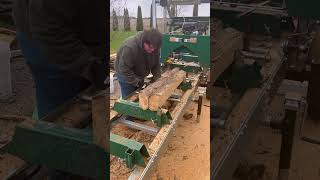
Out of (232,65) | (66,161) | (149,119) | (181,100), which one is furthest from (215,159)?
(181,100)

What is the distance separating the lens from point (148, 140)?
2.19m

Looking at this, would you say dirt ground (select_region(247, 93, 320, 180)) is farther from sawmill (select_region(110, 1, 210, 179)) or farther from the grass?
the grass

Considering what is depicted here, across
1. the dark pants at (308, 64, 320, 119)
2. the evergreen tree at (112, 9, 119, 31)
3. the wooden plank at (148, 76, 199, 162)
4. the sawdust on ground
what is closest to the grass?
the evergreen tree at (112, 9, 119, 31)

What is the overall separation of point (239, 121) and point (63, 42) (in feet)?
2.23

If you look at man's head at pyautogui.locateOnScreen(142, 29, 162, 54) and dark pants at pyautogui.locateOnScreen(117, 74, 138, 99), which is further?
dark pants at pyautogui.locateOnScreen(117, 74, 138, 99)

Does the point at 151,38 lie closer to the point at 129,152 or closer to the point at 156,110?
the point at 129,152

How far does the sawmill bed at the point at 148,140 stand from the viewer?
165 centimetres

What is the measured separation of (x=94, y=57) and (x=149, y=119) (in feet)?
5.58

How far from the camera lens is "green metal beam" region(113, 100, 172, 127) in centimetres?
207

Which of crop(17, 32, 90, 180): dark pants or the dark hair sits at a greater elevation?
the dark hair

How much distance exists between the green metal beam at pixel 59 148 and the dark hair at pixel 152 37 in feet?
1.07

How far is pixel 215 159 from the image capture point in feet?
2.84

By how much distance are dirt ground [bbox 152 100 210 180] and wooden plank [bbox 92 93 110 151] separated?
1.36 m

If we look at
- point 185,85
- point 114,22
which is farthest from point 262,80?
point 185,85
